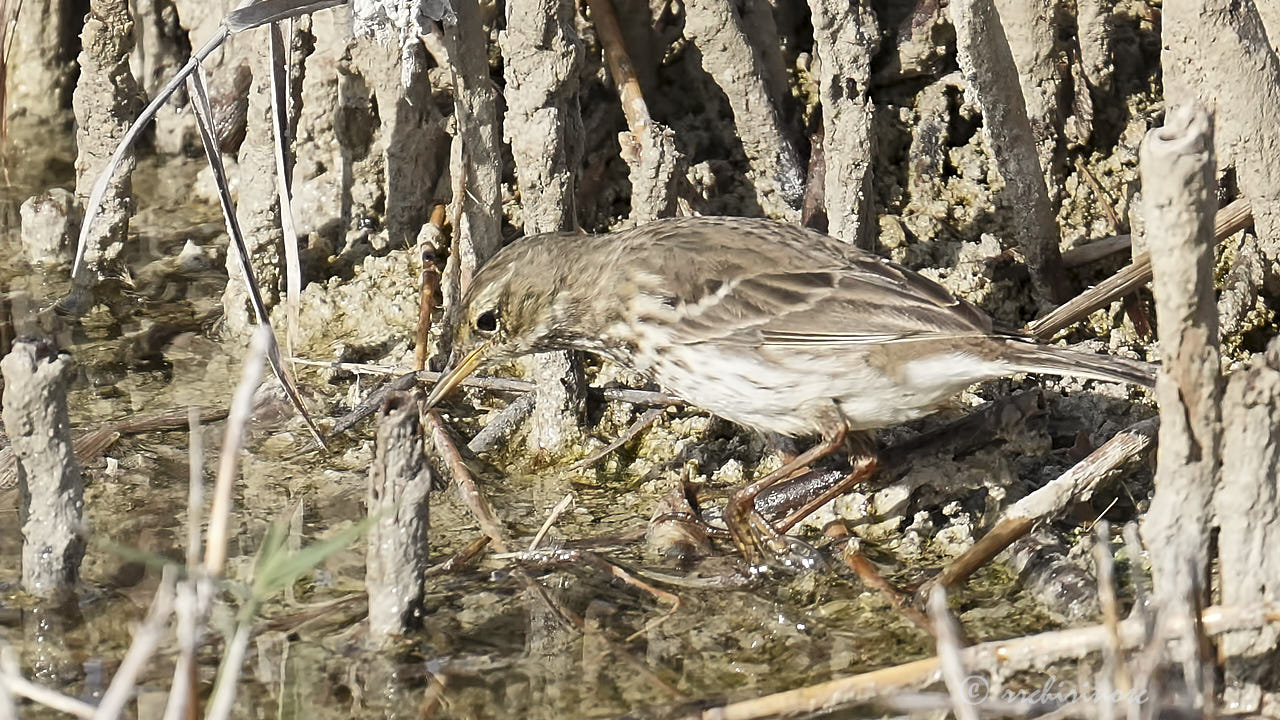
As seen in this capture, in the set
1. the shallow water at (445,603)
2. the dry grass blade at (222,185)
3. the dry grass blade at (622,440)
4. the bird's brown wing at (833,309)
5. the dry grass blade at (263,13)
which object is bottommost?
the shallow water at (445,603)

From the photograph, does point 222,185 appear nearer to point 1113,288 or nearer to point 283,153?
point 283,153

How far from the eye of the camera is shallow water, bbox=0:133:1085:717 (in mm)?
4281

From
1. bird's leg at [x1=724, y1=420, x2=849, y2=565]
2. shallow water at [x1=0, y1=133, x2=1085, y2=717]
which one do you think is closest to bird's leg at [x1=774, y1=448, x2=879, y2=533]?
bird's leg at [x1=724, y1=420, x2=849, y2=565]

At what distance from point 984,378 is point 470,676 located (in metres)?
1.73

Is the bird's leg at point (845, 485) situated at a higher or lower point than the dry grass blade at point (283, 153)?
lower

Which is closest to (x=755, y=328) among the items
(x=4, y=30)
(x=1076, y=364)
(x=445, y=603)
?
(x=1076, y=364)

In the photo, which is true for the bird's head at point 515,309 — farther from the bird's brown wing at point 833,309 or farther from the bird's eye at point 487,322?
the bird's brown wing at point 833,309

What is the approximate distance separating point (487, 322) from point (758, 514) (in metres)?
1.09

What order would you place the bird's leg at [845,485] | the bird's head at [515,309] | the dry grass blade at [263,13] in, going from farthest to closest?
1. the bird's head at [515,309]
2. the bird's leg at [845,485]
3. the dry grass blade at [263,13]

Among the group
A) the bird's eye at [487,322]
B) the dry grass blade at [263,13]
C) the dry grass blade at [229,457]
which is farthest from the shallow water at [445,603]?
the dry grass blade at [263,13]

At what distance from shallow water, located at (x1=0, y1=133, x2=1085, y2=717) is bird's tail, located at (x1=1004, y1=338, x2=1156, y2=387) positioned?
2.26ft

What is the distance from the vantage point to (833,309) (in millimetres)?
4883

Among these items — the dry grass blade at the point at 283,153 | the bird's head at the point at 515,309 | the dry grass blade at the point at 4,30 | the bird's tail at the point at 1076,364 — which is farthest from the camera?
the dry grass blade at the point at 4,30

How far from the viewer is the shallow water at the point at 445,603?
428 cm
